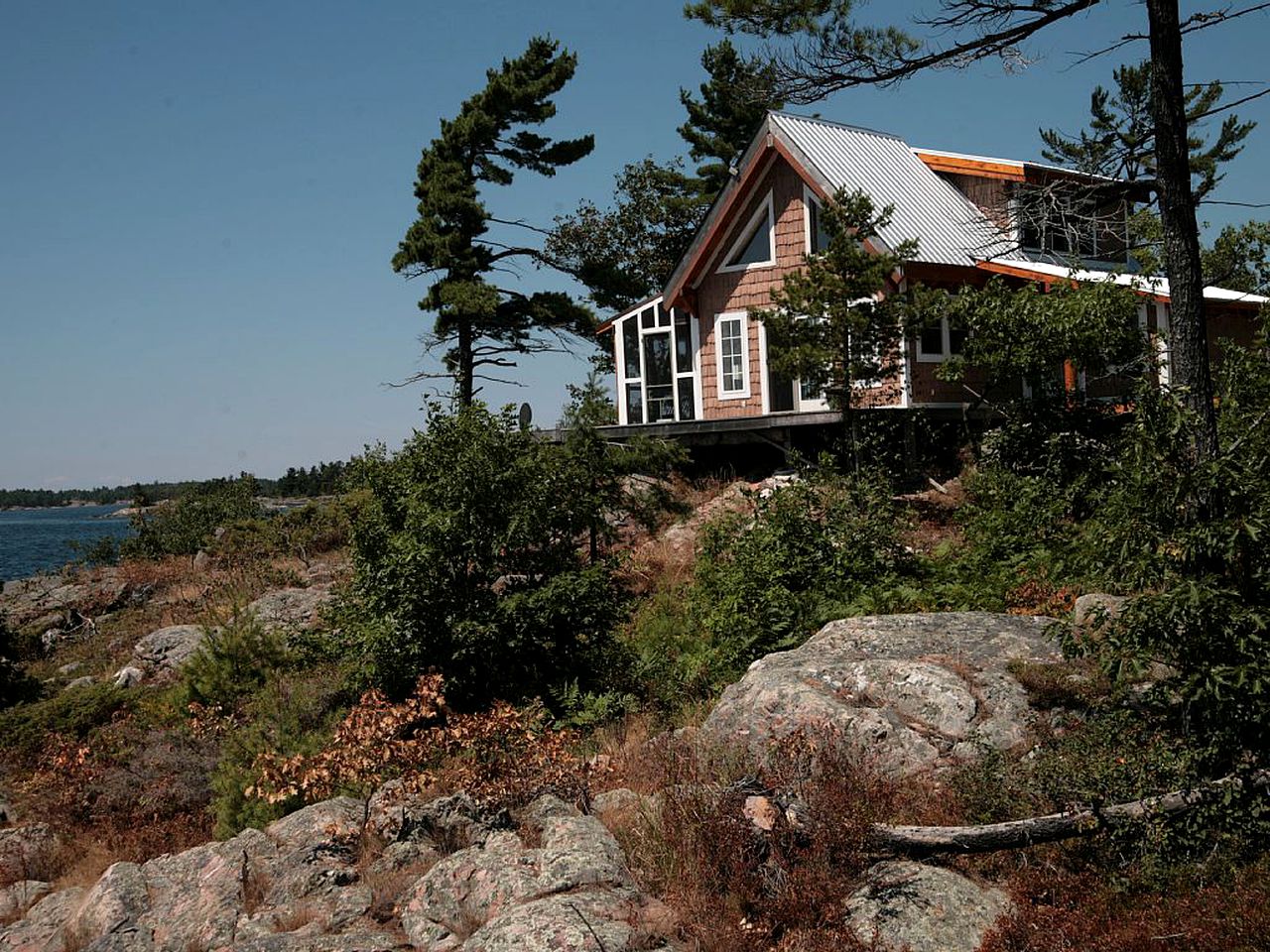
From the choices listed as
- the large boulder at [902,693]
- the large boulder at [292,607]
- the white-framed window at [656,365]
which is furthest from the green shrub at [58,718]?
the white-framed window at [656,365]

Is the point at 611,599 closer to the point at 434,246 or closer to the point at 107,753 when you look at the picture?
the point at 107,753

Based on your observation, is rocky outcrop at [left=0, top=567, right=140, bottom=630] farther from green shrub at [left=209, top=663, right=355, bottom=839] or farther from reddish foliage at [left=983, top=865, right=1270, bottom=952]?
reddish foliage at [left=983, top=865, right=1270, bottom=952]

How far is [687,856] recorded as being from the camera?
265 inches

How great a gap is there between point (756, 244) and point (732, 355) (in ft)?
8.51

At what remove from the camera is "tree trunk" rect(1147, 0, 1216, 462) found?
7.98m

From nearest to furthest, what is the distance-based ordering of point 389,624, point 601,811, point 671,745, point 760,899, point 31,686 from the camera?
point 760,899
point 601,811
point 671,745
point 389,624
point 31,686

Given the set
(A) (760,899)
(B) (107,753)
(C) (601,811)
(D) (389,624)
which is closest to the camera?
(A) (760,899)

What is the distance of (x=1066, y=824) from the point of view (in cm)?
660

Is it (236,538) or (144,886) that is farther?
(236,538)

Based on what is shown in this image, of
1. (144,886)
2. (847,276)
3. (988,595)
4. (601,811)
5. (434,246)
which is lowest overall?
(144,886)

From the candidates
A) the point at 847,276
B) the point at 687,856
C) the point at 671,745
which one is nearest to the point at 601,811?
the point at 671,745

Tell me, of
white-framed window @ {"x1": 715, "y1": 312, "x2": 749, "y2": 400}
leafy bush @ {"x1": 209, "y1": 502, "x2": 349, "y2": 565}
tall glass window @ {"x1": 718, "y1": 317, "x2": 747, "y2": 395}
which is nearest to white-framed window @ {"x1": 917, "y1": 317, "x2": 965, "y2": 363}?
white-framed window @ {"x1": 715, "y1": 312, "x2": 749, "y2": 400}

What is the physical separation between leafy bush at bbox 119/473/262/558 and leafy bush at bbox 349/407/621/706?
17.9 metres

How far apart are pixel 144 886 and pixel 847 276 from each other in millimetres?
13695
